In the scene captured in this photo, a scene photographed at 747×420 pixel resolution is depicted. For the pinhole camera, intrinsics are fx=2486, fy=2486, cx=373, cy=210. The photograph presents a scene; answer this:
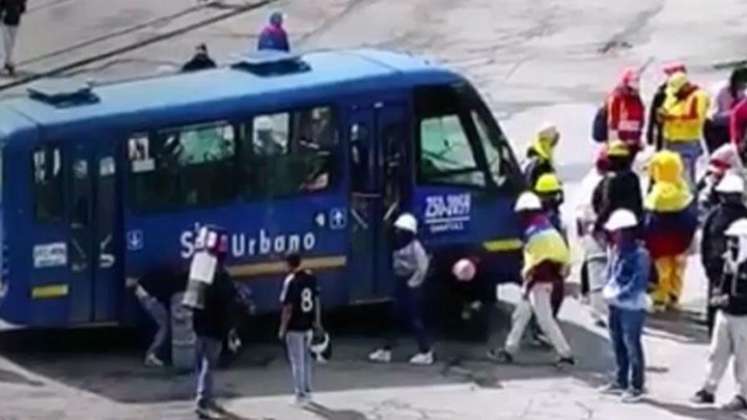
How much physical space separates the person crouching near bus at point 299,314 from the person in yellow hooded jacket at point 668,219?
4.25 m

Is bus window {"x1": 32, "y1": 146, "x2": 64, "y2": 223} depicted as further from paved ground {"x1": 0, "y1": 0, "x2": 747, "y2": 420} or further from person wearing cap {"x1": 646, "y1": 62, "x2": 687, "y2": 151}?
person wearing cap {"x1": 646, "y1": 62, "x2": 687, "y2": 151}

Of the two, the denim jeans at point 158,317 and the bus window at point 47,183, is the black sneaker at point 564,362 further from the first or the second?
the bus window at point 47,183

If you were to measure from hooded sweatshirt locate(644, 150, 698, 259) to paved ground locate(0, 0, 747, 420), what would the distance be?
2.39 feet

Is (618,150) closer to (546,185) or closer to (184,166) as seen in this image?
(546,185)

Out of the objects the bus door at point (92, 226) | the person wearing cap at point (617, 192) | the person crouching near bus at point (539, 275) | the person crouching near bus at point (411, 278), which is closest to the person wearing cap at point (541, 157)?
the person wearing cap at point (617, 192)

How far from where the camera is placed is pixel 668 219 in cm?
2416

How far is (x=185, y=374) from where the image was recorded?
896 inches

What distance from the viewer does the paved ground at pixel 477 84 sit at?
21719mm

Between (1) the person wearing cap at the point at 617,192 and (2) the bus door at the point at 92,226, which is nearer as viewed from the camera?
(2) the bus door at the point at 92,226

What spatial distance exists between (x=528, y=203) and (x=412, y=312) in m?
1.49

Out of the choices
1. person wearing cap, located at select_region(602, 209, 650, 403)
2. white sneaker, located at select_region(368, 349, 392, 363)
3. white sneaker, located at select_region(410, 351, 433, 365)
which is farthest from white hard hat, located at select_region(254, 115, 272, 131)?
person wearing cap, located at select_region(602, 209, 650, 403)

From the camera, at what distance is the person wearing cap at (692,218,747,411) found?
20.8 m

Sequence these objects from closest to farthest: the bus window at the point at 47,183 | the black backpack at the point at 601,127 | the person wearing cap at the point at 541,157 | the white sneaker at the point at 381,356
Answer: the bus window at the point at 47,183
the white sneaker at the point at 381,356
the person wearing cap at the point at 541,157
the black backpack at the point at 601,127

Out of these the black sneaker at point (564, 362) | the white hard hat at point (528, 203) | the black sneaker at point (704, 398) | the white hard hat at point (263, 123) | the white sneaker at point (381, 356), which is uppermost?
the white hard hat at point (263, 123)
